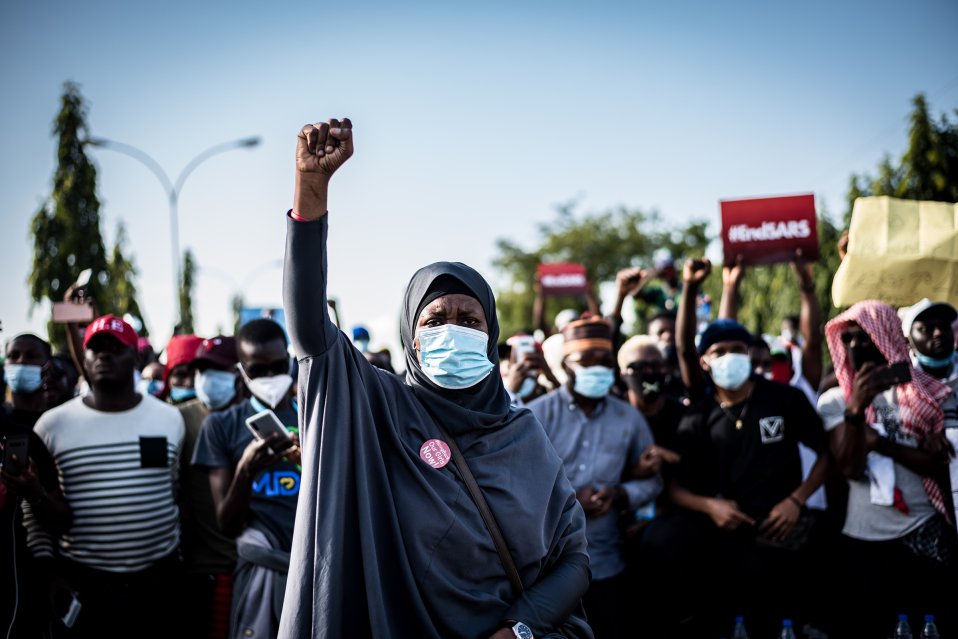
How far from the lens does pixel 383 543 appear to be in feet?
8.04

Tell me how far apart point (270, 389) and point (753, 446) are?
9.14 feet

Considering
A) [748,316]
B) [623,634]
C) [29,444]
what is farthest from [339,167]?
[748,316]

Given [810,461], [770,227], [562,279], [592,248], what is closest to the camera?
[810,461]

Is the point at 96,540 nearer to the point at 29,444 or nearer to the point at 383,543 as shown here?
the point at 29,444

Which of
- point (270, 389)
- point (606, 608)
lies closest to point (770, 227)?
point (606, 608)

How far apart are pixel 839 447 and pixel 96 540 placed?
424 cm

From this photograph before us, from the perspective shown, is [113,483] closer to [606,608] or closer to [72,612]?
[72,612]

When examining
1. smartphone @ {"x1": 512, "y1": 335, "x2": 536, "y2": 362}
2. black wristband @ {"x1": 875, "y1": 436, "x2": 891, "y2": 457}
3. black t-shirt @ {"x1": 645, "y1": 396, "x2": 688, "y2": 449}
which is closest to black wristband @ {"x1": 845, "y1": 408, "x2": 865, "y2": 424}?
black wristband @ {"x1": 875, "y1": 436, "x2": 891, "y2": 457}

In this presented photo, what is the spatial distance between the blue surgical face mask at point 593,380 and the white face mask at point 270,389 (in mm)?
1735

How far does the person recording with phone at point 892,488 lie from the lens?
436cm

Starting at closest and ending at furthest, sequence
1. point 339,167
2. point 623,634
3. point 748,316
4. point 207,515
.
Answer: point 339,167 → point 623,634 → point 207,515 → point 748,316

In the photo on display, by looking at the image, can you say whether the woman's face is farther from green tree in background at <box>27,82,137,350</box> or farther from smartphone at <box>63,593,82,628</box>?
green tree in background at <box>27,82,137,350</box>

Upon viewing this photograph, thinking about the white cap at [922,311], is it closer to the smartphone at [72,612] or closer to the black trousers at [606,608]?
the black trousers at [606,608]

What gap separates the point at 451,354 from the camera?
2633 millimetres
